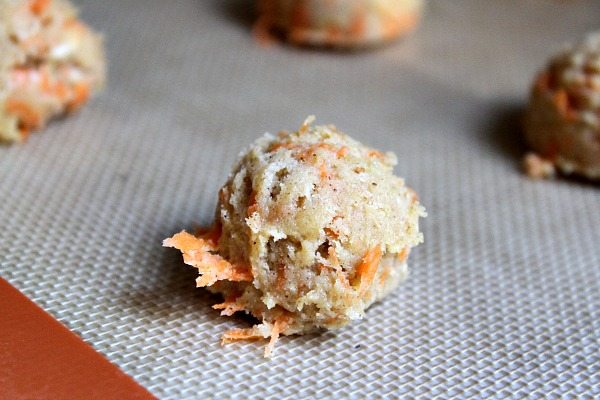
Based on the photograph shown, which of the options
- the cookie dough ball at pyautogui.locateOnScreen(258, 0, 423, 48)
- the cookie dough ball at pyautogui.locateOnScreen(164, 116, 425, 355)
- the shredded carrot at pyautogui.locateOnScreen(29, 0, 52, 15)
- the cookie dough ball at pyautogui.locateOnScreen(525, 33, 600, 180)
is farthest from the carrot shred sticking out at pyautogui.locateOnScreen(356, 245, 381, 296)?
the cookie dough ball at pyautogui.locateOnScreen(258, 0, 423, 48)

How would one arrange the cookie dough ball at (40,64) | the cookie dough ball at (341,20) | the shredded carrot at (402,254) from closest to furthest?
the shredded carrot at (402,254)
the cookie dough ball at (40,64)
the cookie dough ball at (341,20)

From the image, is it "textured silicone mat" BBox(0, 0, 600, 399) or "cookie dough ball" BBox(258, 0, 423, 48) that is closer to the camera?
"textured silicone mat" BBox(0, 0, 600, 399)

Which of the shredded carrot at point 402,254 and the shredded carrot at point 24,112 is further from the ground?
the shredded carrot at point 402,254

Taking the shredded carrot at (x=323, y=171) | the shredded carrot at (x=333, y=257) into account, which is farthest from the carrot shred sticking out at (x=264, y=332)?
the shredded carrot at (x=323, y=171)

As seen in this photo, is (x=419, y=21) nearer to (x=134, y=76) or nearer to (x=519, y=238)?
(x=134, y=76)

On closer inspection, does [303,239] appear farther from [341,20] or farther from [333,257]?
[341,20]

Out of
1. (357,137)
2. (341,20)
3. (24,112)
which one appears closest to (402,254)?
(357,137)

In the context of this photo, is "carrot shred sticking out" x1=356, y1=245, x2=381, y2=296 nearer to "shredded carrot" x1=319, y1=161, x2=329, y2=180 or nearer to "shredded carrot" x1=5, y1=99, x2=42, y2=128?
"shredded carrot" x1=319, y1=161, x2=329, y2=180

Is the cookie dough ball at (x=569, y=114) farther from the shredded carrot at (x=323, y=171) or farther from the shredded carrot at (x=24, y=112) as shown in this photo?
the shredded carrot at (x=24, y=112)
